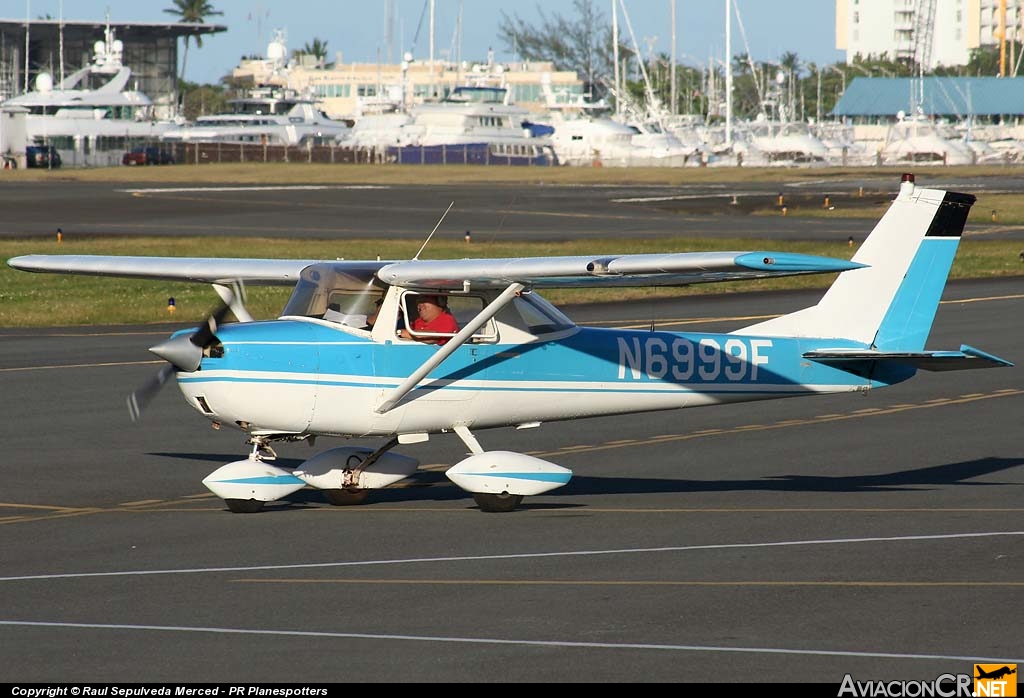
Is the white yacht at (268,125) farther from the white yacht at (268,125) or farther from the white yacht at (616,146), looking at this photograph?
the white yacht at (616,146)

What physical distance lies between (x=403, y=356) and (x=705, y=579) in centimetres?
344

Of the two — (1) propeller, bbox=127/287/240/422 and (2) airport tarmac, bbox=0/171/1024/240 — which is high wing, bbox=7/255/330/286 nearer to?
(1) propeller, bbox=127/287/240/422

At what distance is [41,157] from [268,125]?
23.5m

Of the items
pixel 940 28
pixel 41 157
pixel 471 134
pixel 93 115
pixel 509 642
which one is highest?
pixel 940 28

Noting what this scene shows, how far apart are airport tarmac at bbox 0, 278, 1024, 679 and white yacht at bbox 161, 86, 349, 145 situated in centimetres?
10430

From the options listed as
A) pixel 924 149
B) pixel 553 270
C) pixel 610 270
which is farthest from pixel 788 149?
pixel 610 270

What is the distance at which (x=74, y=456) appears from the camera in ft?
47.2

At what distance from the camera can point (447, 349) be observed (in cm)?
1149

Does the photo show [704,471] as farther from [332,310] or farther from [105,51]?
[105,51]

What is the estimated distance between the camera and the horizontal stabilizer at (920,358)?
11.7 m

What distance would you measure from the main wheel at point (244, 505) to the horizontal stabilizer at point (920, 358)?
16.1ft

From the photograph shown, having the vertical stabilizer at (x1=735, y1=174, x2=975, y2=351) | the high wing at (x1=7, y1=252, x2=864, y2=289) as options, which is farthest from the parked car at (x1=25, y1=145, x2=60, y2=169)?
the vertical stabilizer at (x1=735, y1=174, x2=975, y2=351)

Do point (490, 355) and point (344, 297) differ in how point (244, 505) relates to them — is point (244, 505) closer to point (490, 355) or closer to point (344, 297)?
point (344, 297)

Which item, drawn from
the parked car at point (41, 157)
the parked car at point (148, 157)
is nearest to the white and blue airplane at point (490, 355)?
the parked car at point (41, 157)
